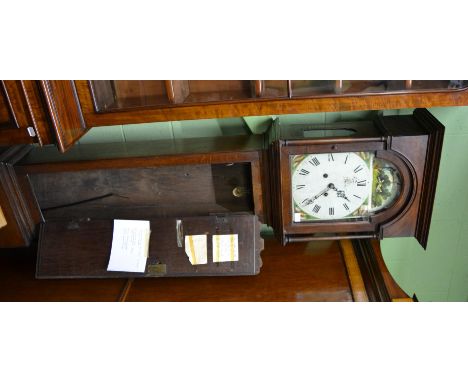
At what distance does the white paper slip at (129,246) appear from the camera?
156 centimetres

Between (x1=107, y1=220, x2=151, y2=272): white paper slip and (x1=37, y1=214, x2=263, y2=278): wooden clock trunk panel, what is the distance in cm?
2

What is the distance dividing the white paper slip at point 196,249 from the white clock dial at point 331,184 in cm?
36

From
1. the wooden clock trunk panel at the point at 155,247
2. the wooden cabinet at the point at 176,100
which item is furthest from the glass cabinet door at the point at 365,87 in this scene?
the wooden clock trunk panel at the point at 155,247

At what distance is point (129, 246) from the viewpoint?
5.18 feet

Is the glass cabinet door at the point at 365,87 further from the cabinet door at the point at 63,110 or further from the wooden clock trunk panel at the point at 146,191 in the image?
the cabinet door at the point at 63,110

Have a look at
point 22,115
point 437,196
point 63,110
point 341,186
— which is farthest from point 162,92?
point 437,196

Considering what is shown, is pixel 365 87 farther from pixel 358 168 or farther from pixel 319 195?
pixel 319 195

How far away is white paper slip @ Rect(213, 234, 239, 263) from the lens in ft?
5.04

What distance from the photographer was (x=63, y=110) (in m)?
1.22

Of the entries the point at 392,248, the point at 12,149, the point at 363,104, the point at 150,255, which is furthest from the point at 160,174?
the point at 392,248

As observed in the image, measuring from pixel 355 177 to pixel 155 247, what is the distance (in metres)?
0.76

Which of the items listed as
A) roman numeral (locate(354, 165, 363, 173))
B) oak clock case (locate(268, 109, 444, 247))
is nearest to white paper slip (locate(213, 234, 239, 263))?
oak clock case (locate(268, 109, 444, 247))

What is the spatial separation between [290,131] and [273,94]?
0.27 meters
